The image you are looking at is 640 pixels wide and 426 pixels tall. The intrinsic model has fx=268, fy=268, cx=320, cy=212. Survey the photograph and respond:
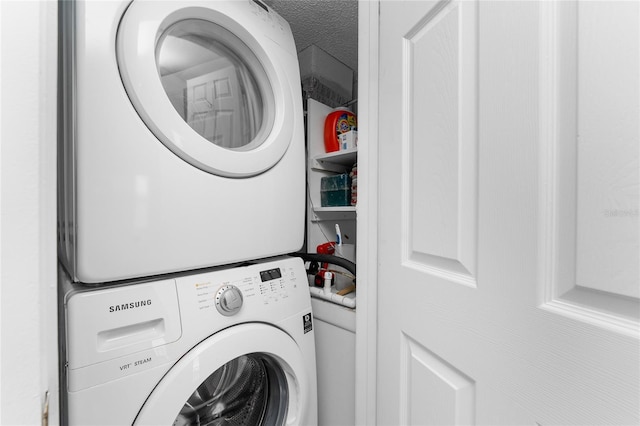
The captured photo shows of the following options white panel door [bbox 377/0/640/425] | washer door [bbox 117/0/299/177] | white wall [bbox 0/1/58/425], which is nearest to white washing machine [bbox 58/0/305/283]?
washer door [bbox 117/0/299/177]

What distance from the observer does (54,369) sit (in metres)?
0.35

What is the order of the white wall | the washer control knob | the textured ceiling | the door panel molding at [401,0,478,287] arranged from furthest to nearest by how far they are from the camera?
1. the textured ceiling
2. the washer control knob
3. the door panel molding at [401,0,478,287]
4. the white wall

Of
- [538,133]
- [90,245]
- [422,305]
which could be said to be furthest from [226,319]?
[538,133]

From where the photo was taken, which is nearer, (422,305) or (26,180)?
(26,180)

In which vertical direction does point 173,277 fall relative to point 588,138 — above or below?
below

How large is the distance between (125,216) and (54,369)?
348 millimetres

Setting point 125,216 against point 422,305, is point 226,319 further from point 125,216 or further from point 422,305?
point 422,305

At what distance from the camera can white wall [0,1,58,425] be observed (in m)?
0.26

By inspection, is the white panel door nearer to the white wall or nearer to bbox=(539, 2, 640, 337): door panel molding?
bbox=(539, 2, 640, 337): door panel molding

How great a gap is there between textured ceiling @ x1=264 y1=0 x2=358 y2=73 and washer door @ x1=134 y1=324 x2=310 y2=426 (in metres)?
1.39

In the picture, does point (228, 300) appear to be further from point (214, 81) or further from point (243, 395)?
point (214, 81)

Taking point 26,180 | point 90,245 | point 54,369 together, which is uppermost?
point 26,180

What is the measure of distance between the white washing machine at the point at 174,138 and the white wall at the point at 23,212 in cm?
33

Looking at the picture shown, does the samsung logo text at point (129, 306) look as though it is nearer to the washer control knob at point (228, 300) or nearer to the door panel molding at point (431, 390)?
the washer control knob at point (228, 300)
